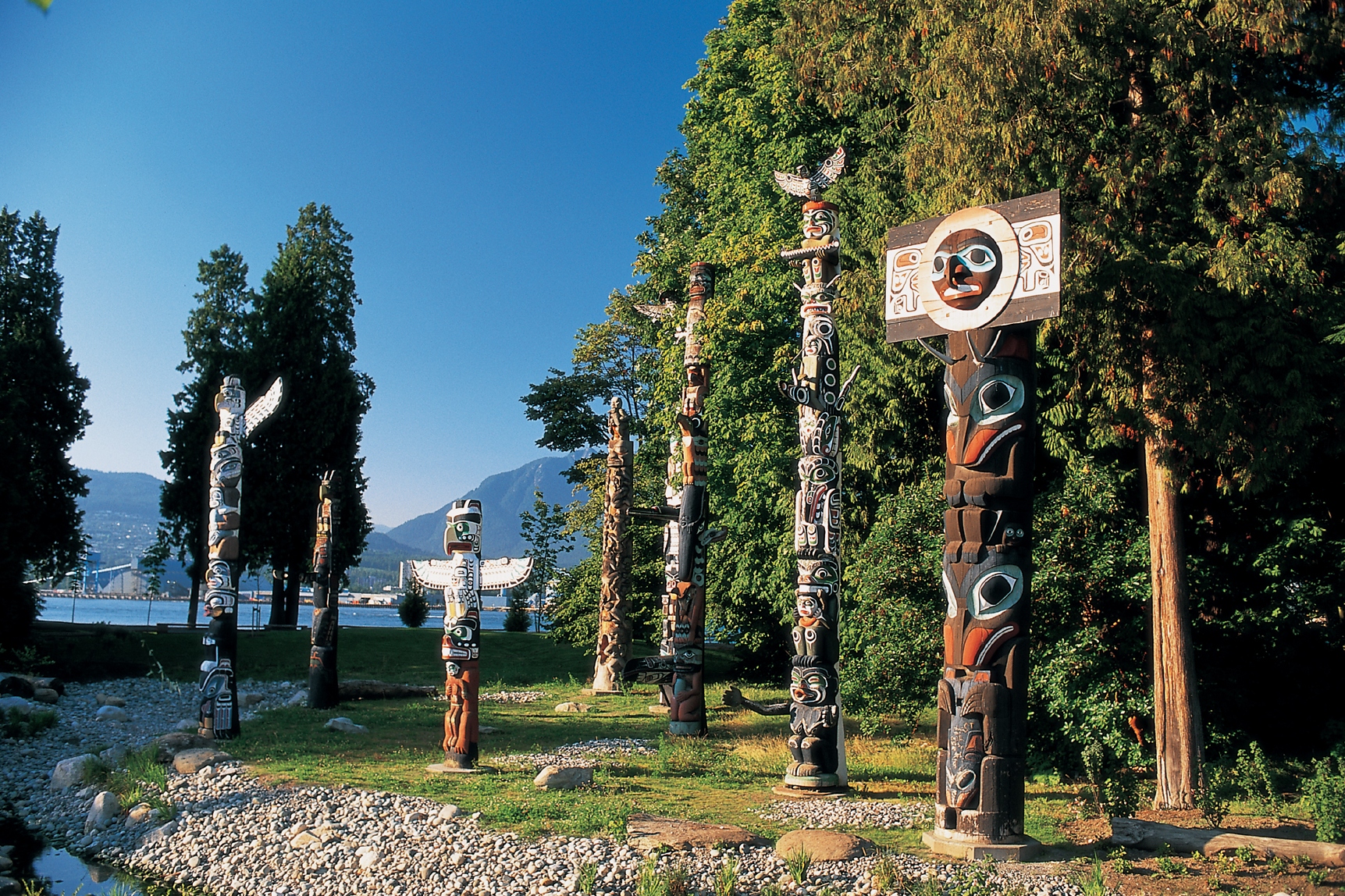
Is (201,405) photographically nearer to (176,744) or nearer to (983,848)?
(176,744)

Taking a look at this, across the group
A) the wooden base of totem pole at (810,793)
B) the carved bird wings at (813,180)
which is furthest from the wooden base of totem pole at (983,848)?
the carved bird wings at (813,180)

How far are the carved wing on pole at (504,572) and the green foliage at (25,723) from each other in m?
10.8

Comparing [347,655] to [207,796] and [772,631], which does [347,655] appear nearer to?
[772,631]

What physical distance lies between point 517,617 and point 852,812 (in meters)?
28.0

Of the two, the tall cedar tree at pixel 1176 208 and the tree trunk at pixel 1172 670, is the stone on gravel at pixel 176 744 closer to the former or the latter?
the tree trunk at pixel 1172 670

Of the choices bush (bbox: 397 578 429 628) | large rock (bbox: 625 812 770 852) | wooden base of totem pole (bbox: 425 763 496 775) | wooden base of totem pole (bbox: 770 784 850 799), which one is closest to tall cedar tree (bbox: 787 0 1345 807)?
wooden base of totem pole (bbox: 770 784 850 799)

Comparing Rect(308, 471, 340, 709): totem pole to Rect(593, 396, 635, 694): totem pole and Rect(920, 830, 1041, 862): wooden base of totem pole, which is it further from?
Rect(920, 830, 1041, 862): wooden base of totem pole

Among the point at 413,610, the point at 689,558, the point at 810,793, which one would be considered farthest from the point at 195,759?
the point at 413,610

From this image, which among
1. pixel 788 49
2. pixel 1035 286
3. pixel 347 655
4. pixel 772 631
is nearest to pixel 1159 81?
pixel 1035 286

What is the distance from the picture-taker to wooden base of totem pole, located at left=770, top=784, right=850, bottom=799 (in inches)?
431

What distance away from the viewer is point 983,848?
8031 mm

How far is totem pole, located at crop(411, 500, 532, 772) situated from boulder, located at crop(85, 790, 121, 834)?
3.90 m

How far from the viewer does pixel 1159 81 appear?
1162 cm

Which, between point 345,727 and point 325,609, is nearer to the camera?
point 345,727
